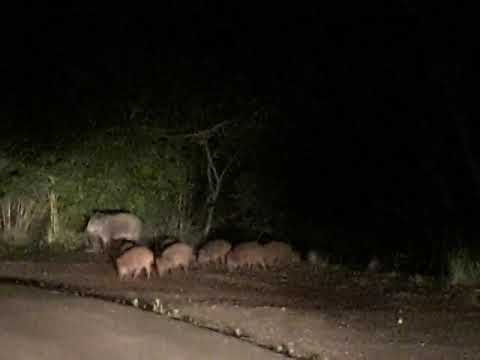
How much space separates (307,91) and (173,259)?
4.48 m

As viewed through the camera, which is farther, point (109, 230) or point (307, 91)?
point (307, 91)

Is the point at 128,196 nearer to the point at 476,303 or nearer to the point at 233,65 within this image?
the point at 233,65

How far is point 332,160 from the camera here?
18.0 metres

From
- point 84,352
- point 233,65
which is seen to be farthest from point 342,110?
point 84,352

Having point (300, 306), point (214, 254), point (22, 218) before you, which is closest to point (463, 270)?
point (300, 306)

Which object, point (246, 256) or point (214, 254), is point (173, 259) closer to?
point (214, 254)

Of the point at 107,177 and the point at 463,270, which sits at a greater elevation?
the point at 107,177

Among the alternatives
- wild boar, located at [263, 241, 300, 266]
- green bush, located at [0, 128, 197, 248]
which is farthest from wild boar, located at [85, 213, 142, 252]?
wild boar, located at [263, 241, 300, 266]

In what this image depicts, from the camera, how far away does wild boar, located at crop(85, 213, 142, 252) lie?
16.9 meters

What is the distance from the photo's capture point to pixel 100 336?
8820mm

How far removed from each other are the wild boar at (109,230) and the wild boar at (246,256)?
2139 millimetres

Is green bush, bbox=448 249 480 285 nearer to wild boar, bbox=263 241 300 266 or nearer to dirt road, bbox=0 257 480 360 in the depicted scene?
dirt road, bbox=0 257 480 360

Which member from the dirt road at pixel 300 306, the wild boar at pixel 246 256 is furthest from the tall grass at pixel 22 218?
the wild boar at pixel 246 256

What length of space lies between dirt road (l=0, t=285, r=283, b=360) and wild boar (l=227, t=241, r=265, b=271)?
209 inches
